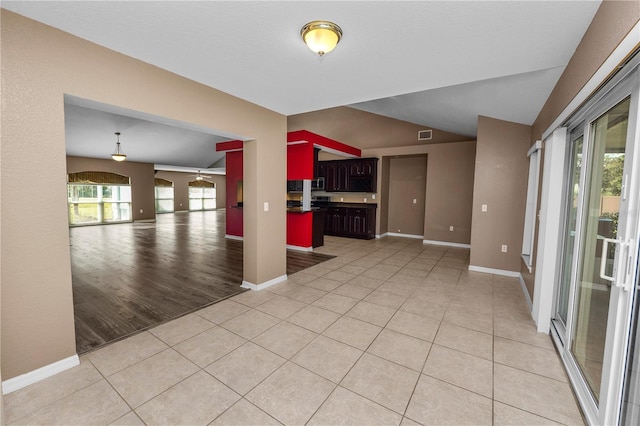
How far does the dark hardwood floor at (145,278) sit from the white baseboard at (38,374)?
0.23 m

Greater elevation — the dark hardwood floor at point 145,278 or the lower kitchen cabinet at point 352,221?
the lower kitchen cabinet at point 352,221

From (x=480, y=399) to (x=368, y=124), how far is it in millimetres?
7427

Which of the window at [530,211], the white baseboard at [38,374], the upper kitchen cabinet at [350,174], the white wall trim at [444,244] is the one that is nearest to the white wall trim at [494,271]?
the window at [530,211]

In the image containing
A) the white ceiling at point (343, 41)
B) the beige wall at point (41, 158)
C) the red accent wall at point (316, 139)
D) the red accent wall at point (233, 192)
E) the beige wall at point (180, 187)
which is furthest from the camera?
the beige wall at point (180, 187)

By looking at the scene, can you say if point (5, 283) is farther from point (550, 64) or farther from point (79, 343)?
point (550, 64)

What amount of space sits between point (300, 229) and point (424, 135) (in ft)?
13.8

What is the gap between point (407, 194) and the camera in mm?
8062

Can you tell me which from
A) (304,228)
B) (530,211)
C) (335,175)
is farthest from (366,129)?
(530,211)

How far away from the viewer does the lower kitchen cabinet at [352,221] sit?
24.6 feet

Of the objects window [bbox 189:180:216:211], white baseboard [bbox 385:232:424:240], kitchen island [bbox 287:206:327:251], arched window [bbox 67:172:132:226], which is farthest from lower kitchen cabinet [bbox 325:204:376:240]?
window [bbox 189:180:216:211]

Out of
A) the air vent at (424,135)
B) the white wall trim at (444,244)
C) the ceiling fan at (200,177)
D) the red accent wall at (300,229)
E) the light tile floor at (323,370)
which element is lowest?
the light tile floor at (323,370)

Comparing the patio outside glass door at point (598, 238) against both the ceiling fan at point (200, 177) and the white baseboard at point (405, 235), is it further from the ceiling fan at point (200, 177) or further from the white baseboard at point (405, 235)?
the ceiling fan at point (200, 177)

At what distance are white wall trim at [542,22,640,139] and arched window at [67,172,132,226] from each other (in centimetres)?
1312

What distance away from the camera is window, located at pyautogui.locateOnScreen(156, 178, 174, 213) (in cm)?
1473
